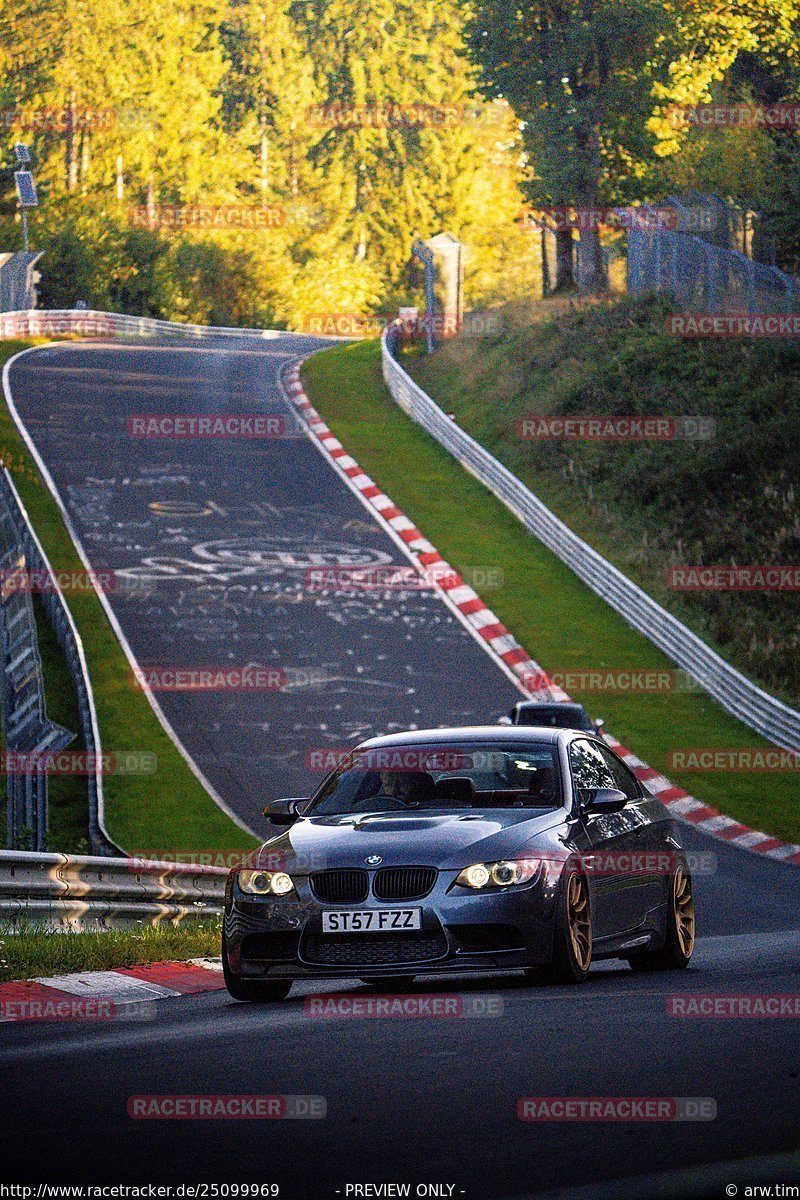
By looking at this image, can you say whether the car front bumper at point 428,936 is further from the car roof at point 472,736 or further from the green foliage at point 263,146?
the green foliage at point 263,146

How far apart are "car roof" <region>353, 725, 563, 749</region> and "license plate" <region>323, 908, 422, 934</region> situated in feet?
4.86

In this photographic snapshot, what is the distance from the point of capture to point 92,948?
1109 cm

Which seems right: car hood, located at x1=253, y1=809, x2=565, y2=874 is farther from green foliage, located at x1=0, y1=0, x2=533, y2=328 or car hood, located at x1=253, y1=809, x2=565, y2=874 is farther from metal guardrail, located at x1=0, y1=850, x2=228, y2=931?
green foliage, located at x1=0, y1=0, x2=533, y2=328

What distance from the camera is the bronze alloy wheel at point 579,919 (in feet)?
31.4

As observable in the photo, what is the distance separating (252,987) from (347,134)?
110697mm

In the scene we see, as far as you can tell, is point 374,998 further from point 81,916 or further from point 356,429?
point 356,429

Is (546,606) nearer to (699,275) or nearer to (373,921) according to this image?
(699,275)

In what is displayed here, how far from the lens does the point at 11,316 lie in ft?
193

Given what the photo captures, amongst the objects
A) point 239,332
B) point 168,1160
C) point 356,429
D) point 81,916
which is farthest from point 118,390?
point 168,1160

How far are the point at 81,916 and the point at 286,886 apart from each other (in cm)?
295

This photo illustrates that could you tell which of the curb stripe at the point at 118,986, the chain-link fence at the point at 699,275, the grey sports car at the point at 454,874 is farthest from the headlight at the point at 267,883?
the chain-link fence at the point at 699,275

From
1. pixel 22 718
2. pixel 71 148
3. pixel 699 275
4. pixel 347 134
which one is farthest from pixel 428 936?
pixel 347 134

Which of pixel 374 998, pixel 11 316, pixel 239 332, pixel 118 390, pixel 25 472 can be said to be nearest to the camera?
pixel 374 998

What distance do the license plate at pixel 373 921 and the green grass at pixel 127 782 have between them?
1009 cm
